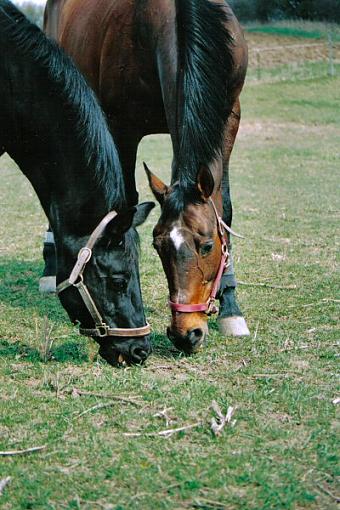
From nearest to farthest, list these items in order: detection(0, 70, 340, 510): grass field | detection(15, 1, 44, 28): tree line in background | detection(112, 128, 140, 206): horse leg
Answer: detection(0, 70, 340, 510): grass field
detection(112, 128, 140, 206): horse leg
detection(15, 1, 44, 28): tree line in background

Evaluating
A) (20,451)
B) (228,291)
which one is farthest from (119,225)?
(228,291)

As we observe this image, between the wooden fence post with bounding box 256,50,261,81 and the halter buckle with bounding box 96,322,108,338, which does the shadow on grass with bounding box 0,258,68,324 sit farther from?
the wooden fence post with bounding box 256,50,261,81

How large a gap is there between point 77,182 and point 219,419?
54.0 inches

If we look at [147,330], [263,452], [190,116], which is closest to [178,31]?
[190,116]

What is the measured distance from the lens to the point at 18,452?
2.90 meters

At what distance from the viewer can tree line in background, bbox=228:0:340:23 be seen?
50.4 ft

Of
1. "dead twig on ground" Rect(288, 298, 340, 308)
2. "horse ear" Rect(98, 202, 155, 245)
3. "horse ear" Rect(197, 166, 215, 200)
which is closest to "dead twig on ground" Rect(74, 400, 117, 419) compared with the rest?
"horse ear" Rect(98, 202, 155, 245)

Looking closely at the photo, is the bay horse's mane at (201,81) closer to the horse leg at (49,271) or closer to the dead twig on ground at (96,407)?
the dead twig on ground at (96,407)

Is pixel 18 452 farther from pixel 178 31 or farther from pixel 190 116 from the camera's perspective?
pixel 178 31

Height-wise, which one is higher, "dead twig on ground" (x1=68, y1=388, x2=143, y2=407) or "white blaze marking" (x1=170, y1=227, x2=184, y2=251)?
"white blaze marking" (x1=170, y1=227, x2=184, y2=251)

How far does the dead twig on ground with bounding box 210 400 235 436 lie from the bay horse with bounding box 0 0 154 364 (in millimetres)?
667

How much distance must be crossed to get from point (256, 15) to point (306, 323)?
1319 cm

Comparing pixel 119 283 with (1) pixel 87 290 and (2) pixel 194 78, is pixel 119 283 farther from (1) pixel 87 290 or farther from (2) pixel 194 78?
(2) pixel 194 78

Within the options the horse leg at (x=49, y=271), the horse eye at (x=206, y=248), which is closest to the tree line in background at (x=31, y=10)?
the horse leg at (x=49, y=271)
